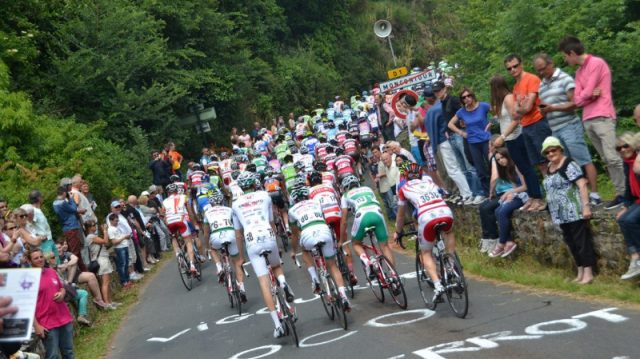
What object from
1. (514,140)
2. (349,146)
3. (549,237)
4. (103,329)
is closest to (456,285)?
(549,237)

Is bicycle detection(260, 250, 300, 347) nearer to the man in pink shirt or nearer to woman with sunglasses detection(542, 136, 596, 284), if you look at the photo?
woman with sunglasses detection(542, 136, 596, 284)

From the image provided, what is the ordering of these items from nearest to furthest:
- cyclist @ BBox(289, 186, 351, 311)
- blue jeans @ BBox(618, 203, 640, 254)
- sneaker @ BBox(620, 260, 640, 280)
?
blue jeans @ BBox(618, 203, 640, 254) < sneaker @ BBox(620, 260, 640, 280) < cyclist @ BBox(289, 186, 351, 311)

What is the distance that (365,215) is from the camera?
12.8 meters

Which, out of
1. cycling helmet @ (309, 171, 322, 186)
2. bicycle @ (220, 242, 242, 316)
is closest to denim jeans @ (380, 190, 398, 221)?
bicycle @ (220, 242, 242, 316)

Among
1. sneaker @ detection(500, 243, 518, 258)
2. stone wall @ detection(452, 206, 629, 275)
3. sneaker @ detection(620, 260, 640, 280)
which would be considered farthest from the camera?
sneaker @ detection(500, 243, 518, 258)

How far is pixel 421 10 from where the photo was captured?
7944 centimetres

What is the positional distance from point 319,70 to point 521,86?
50.6 meters

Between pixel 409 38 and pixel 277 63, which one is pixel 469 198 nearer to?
pixel 277 63

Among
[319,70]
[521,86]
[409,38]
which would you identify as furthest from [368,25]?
[521,86]

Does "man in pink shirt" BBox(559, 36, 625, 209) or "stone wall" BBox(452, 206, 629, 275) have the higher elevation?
"man in pink shirt" BBox(559, 36, 625, 209)

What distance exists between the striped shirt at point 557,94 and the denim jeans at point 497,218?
1689 mm

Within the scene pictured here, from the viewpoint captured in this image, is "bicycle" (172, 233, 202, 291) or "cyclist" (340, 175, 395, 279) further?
"bicycle" (172, 233, 202, 291)

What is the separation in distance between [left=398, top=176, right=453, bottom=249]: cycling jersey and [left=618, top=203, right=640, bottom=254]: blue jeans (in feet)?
7.18

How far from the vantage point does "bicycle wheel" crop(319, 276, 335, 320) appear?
12317 millimetres
